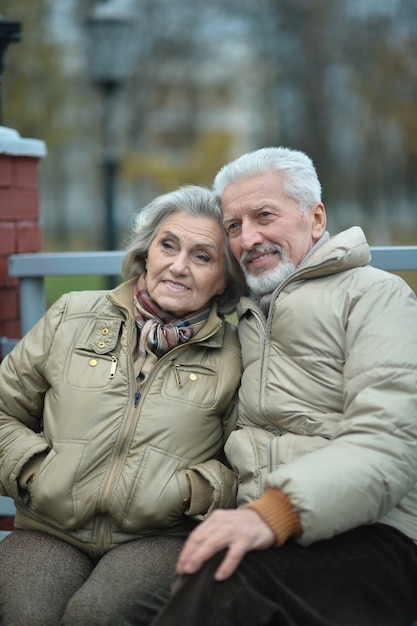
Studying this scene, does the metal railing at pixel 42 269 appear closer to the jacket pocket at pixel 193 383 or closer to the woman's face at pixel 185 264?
the woman's face at pixel 185 264

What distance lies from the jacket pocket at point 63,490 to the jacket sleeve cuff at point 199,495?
29cm

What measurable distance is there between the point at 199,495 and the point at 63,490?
1.35 feet

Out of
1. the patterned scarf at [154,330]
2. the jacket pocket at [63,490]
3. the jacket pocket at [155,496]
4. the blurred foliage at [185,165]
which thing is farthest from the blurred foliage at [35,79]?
the jacket pocket at [155,496]

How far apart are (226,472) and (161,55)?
25.8 m

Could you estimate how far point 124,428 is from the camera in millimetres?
2768

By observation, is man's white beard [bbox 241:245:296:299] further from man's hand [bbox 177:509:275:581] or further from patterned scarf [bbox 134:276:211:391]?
man's hand [bbox 177:509:275:581]

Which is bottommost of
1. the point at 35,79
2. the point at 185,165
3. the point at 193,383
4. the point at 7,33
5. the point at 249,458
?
the point at 185,165

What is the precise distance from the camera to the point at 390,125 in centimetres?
2242

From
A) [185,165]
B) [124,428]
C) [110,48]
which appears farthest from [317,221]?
[185,165]

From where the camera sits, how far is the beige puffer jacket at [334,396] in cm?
228

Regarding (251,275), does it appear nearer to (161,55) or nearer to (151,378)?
(151,378)

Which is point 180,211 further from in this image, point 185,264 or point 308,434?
point 308,434

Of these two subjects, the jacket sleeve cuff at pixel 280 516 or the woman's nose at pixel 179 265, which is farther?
the woman's nose at pixel 179 265

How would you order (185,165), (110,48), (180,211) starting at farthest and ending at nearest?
(185,165)
(110,48)
(180,211)
